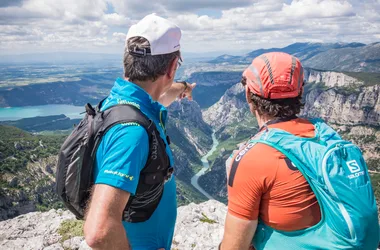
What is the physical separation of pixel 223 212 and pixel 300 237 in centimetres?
825

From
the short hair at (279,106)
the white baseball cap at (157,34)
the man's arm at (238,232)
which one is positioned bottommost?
the man's arm at (238,232)

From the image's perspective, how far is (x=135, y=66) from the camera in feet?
14.6

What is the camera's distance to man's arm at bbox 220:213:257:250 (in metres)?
4.19

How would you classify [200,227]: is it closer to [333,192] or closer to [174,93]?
[174,93]

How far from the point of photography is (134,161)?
3.58 meters

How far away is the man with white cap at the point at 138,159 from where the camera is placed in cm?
346

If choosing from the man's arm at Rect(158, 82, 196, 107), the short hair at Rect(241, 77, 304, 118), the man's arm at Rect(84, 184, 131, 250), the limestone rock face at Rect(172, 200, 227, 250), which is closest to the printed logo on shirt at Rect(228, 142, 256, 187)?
the short hair at Rect(241, 77, 304, 118)

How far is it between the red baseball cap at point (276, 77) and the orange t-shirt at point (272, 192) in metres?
0.95

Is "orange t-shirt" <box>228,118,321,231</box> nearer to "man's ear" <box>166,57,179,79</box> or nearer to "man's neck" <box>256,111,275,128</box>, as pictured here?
"man's neck" <box>256,111,275,128</box>

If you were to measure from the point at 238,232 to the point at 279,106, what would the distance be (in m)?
2.01

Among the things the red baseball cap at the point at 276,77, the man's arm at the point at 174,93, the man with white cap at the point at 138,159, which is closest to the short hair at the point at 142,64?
the man with white cap at the point at 138,159

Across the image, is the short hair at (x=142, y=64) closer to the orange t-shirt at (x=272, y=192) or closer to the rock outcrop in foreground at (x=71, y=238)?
the orange t-shirt at (x=272, y=192)

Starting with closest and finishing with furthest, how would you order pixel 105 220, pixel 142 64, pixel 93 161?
1. pixel 105 220
2. pixel 93 161
3. pixel 142 64

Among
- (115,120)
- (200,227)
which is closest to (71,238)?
(200,227)
